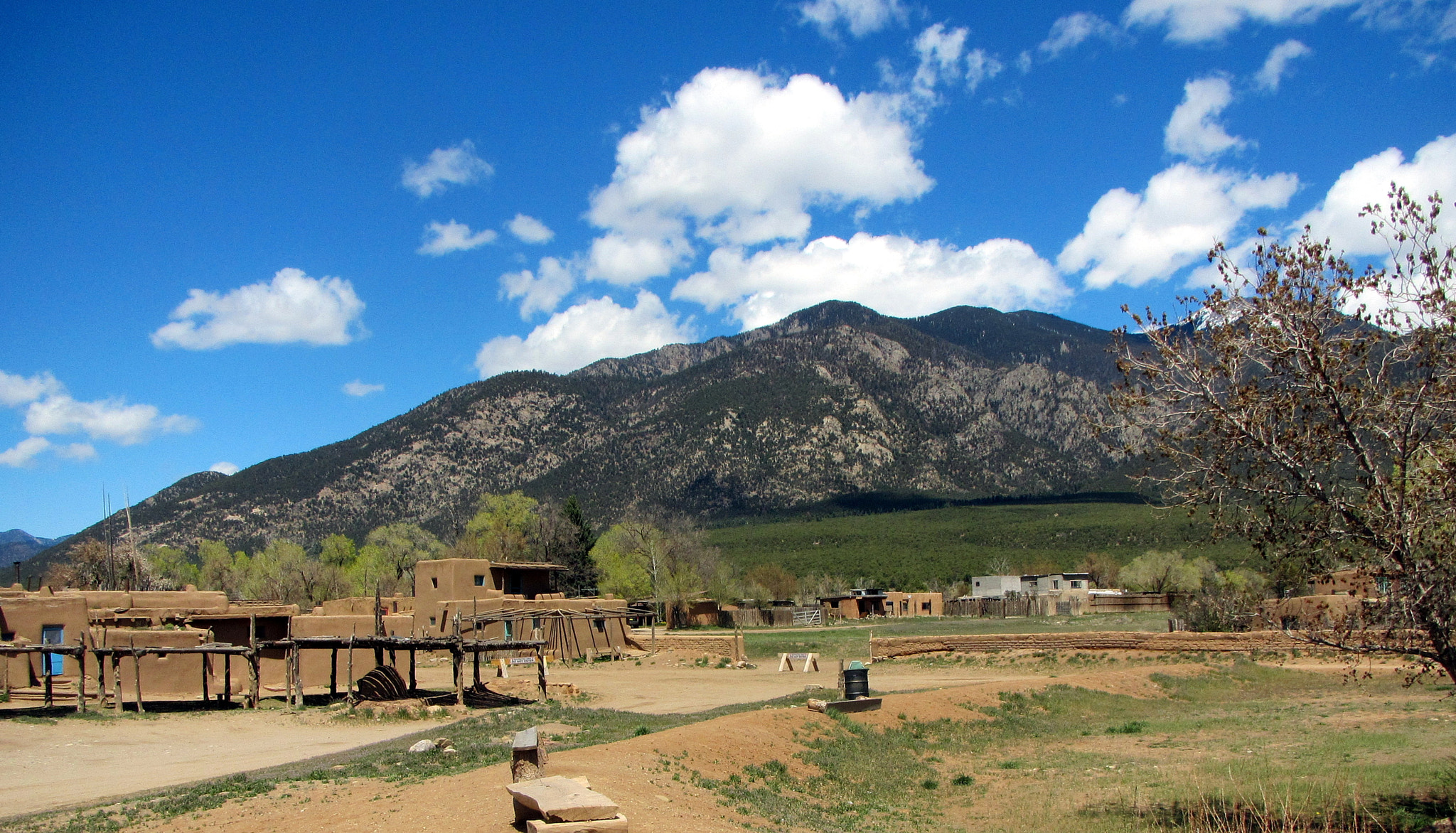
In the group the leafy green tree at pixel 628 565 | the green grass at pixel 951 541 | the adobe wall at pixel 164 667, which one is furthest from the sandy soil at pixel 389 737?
the green grass at pixel 951 541

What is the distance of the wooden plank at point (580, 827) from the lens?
9.15m

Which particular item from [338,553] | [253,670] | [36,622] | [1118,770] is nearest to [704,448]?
[338,553]

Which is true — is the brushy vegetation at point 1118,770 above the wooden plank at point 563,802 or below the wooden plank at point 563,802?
below

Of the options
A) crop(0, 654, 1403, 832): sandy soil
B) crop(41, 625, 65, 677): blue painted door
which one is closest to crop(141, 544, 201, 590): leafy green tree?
crop(41, 625, 65, 677): blue painted door

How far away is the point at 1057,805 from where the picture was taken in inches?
560

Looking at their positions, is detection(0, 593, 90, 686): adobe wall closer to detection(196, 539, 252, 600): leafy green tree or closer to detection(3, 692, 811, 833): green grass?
detection(3, 692, 811, 833): green grass

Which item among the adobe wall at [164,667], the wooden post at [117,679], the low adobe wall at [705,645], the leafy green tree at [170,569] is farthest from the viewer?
the leafy green tree at [170,569]

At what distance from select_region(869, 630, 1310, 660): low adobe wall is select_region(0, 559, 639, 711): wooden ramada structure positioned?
45.9 feet

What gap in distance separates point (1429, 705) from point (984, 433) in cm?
13337

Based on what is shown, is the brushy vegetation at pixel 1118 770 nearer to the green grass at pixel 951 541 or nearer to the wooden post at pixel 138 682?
the wooden post at pixel 138 682

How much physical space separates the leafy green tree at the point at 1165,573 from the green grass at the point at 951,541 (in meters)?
Result: 7.16

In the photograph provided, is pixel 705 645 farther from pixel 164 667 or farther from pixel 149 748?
pixel 149 748

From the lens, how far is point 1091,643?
115 ft

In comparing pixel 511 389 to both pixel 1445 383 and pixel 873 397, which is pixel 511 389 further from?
pixel 1445 383
